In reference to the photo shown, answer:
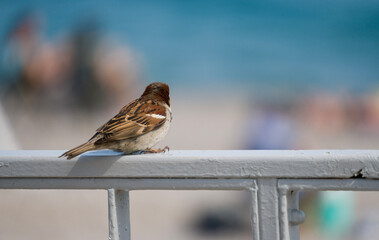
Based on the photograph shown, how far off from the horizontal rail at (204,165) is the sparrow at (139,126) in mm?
168

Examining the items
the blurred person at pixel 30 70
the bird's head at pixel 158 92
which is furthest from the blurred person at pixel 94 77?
the bird's head at pixel 158 92

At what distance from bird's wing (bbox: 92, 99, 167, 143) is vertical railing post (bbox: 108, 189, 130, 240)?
34cm

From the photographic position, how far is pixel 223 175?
1.04m

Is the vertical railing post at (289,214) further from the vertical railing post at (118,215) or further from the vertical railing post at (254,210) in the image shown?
the vertical railing post at (118,215)

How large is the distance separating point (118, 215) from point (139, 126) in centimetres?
54

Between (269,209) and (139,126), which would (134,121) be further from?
(269,209)


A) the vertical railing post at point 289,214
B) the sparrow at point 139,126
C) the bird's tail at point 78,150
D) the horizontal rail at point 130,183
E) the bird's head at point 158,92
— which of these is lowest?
the vertical railing post at point 289,214

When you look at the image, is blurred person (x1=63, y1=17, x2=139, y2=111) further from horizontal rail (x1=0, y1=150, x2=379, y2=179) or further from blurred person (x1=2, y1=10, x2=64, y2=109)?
horizontal rail (x1=0, y1=150, x2=379, y2=179)

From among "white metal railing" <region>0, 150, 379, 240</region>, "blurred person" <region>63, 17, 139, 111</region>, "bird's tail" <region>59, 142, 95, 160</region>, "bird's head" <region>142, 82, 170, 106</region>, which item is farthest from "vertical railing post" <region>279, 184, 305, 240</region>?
"blurred person" <region>63, 17, 139, 111</region>

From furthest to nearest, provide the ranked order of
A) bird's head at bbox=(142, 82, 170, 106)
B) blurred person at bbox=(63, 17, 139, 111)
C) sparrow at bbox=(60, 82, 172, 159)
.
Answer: blurred person at bbox=(63, 17, 139, 111) < bird's head at bbox=(142, 82, 170, 106) < sparrow at bbox=(60, 82, 172, 159)

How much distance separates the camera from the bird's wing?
145 centimetres

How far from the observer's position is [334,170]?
0.99 meters

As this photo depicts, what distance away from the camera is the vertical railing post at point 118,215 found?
107 centimetres

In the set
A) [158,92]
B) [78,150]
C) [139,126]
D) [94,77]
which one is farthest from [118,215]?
[94,77]
